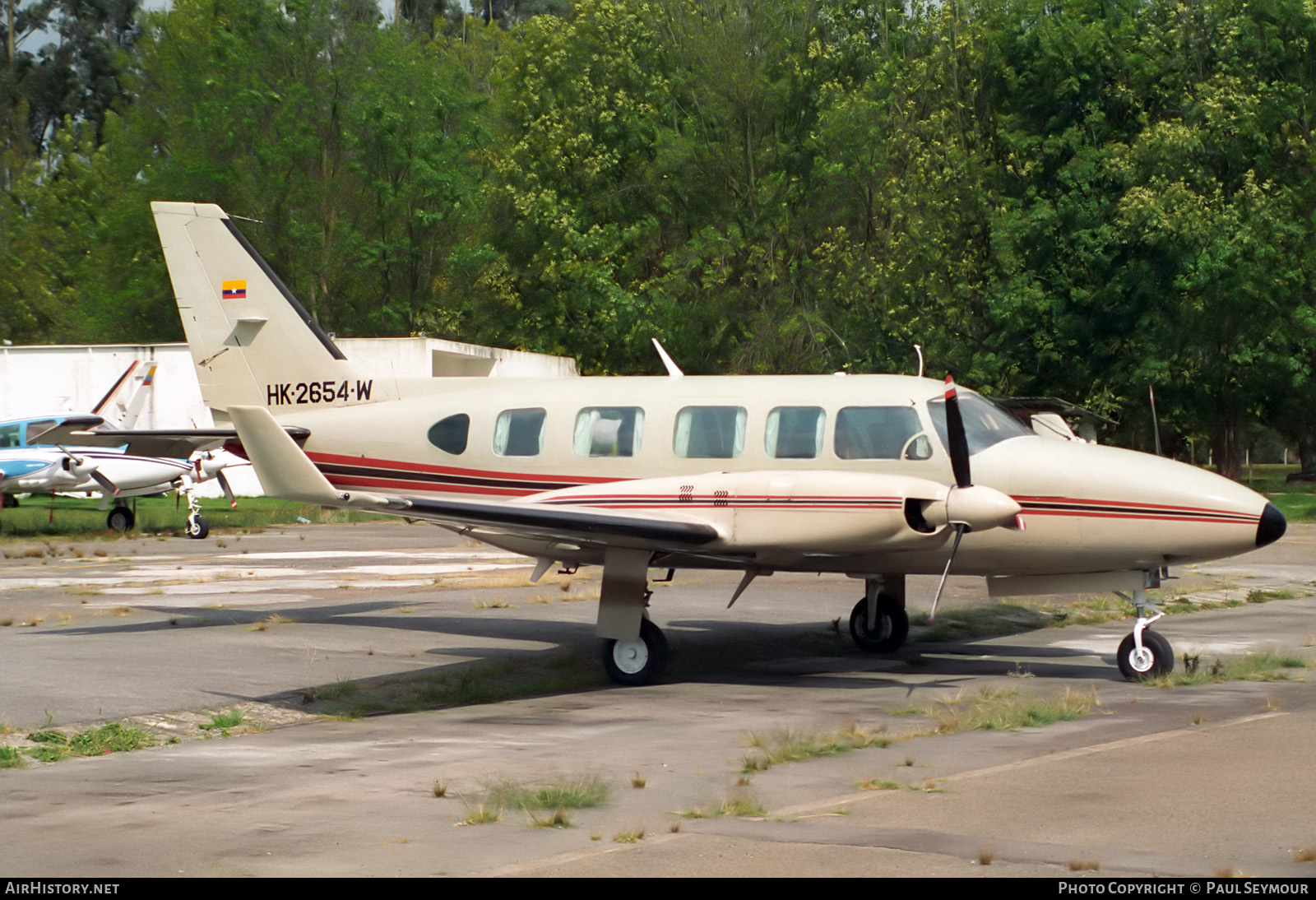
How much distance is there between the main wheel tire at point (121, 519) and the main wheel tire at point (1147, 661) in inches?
1008

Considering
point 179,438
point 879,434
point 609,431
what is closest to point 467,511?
point 609,431

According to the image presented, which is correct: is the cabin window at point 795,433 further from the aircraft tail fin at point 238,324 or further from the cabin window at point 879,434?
the aircraft tail fin at point 238,324

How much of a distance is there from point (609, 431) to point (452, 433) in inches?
69.5

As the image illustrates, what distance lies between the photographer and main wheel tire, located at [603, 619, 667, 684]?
41.8 ft

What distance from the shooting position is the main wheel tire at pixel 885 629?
14.6 metres

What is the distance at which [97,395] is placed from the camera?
3825cm

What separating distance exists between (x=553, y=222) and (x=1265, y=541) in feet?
146

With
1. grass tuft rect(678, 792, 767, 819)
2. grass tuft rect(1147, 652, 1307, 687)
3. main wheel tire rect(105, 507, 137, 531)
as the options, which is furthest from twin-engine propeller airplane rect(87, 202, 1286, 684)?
main wheel tire rect(105, 507, 137, 531)

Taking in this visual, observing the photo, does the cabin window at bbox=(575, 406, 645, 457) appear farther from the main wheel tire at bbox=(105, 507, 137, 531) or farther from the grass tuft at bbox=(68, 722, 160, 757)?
the main wheel tire at bbox=(105, 507, 137, 531)

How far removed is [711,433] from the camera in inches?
520

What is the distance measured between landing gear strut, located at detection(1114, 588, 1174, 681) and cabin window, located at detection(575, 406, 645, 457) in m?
4.84

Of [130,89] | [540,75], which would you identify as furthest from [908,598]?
[130,89]

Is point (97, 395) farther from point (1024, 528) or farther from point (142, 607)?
point (1024, 528)

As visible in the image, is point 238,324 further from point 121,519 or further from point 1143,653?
point 121,519
